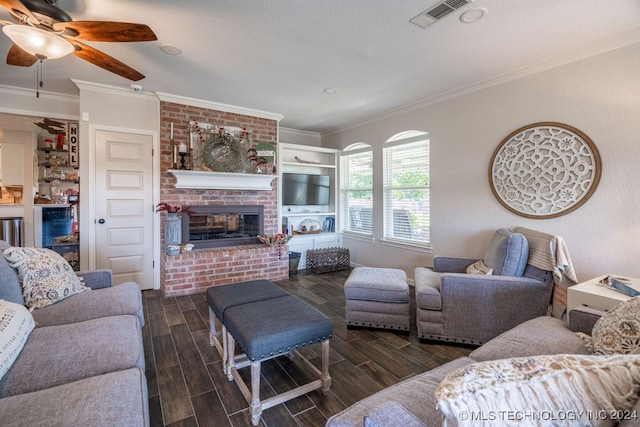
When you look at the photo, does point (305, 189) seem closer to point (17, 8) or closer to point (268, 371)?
point (268, 371)

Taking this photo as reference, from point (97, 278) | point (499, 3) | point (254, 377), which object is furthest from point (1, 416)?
point (499, 3)

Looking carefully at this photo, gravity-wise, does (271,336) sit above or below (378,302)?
above

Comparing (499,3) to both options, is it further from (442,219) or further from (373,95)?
(442,219)

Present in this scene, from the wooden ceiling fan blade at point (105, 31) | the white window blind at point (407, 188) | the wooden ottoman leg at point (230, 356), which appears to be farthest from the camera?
the white window blind at point (407, 188)

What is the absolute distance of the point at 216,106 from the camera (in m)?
4.13

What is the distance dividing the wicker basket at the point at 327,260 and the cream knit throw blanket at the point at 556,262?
2899 millimetres

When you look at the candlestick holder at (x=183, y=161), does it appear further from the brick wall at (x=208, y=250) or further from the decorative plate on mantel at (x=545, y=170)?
the decorative plate on mantel at (x=545, y=170)

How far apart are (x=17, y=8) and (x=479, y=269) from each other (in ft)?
12.3

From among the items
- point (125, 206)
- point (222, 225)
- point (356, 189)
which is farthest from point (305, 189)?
point (125, 206)

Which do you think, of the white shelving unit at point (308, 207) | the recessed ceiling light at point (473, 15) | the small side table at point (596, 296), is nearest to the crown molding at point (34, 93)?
the white shelving unit at point (308, 207)

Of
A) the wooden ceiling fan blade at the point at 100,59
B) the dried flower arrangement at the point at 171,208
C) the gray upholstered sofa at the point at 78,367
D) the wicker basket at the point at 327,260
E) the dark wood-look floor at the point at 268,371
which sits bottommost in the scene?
the dark wood-look floor at the point at 268,371

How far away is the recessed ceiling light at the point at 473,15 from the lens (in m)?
2.03

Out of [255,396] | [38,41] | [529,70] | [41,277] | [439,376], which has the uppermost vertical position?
[529,70]

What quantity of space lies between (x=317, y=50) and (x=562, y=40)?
2.04m
